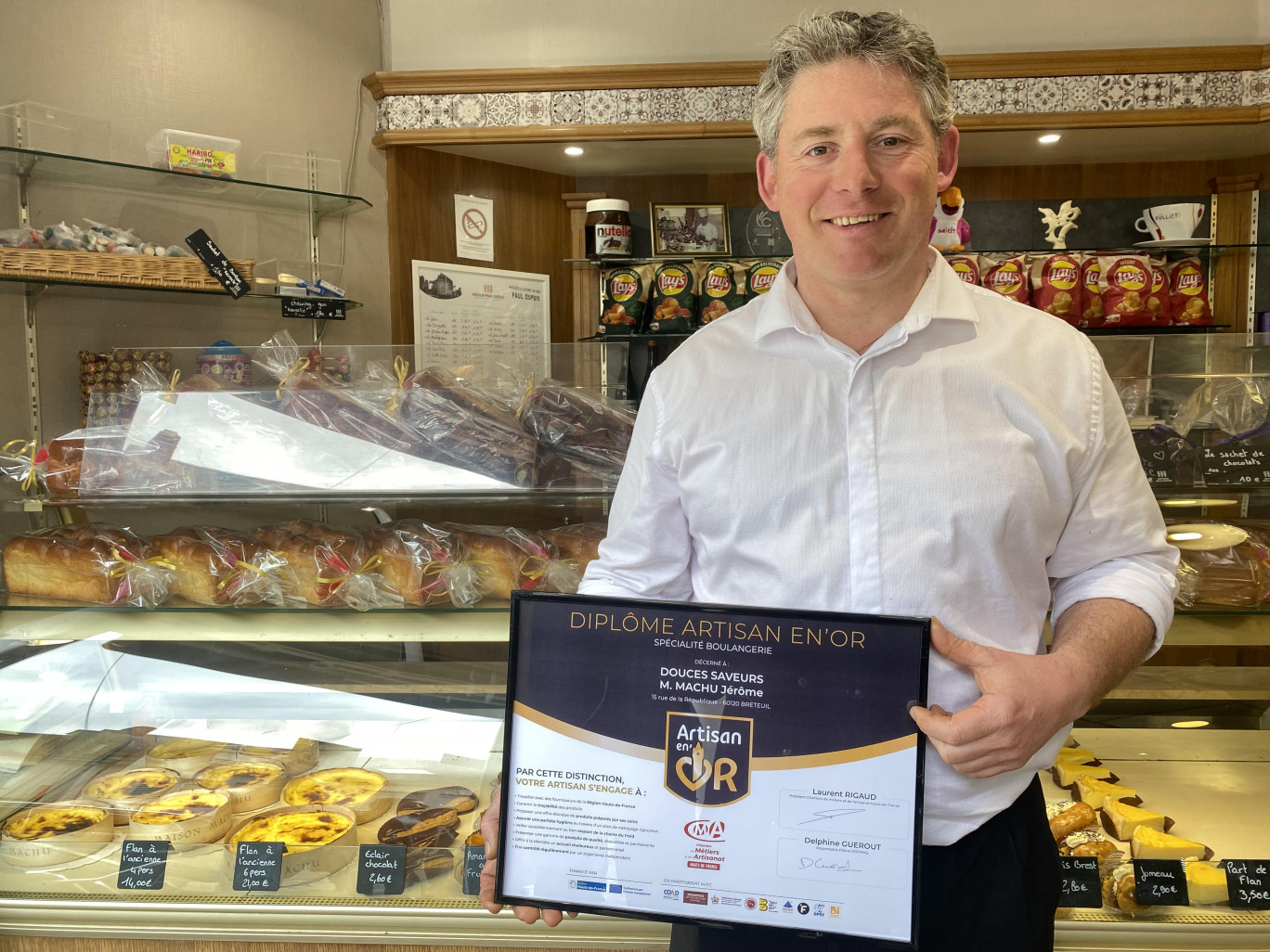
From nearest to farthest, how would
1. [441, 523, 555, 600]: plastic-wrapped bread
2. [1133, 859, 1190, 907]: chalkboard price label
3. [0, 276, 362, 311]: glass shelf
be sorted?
[1133, 859, 1190, 907]: chalkboard price label, [441, 523, 555, 600]: plastic-wrapped bread, [0, 276, 362, 311]: glass shelf

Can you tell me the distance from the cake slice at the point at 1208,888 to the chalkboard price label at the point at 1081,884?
6.2 inches

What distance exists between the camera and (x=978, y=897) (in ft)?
3.61

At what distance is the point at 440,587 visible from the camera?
1727mm

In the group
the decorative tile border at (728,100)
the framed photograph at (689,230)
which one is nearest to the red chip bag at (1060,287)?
the decorative tile border at (728,100)

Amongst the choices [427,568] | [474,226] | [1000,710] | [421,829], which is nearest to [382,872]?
[421,829]

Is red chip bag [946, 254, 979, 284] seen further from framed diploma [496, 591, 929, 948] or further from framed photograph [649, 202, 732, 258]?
framed diploma [496, 591, 929, 948]

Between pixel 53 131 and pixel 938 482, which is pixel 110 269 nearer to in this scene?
pixel 53 131

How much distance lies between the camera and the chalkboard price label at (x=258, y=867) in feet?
5.21

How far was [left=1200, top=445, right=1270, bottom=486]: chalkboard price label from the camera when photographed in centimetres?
166

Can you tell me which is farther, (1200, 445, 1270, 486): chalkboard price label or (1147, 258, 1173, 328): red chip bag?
(1147, 258, 1173, 328): red chip bag

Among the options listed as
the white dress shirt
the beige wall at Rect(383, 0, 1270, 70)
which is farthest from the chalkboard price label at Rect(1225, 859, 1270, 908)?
the beige wall at Rect(383, 0, 1270, 70)

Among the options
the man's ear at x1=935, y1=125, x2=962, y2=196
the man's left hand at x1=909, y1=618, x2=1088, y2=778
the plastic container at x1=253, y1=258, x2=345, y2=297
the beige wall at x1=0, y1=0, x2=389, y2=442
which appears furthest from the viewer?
the plastic container at x1=253, y1=258, x2=345, y2=297

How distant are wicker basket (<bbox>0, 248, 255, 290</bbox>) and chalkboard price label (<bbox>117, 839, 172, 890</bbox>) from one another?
1396mm
